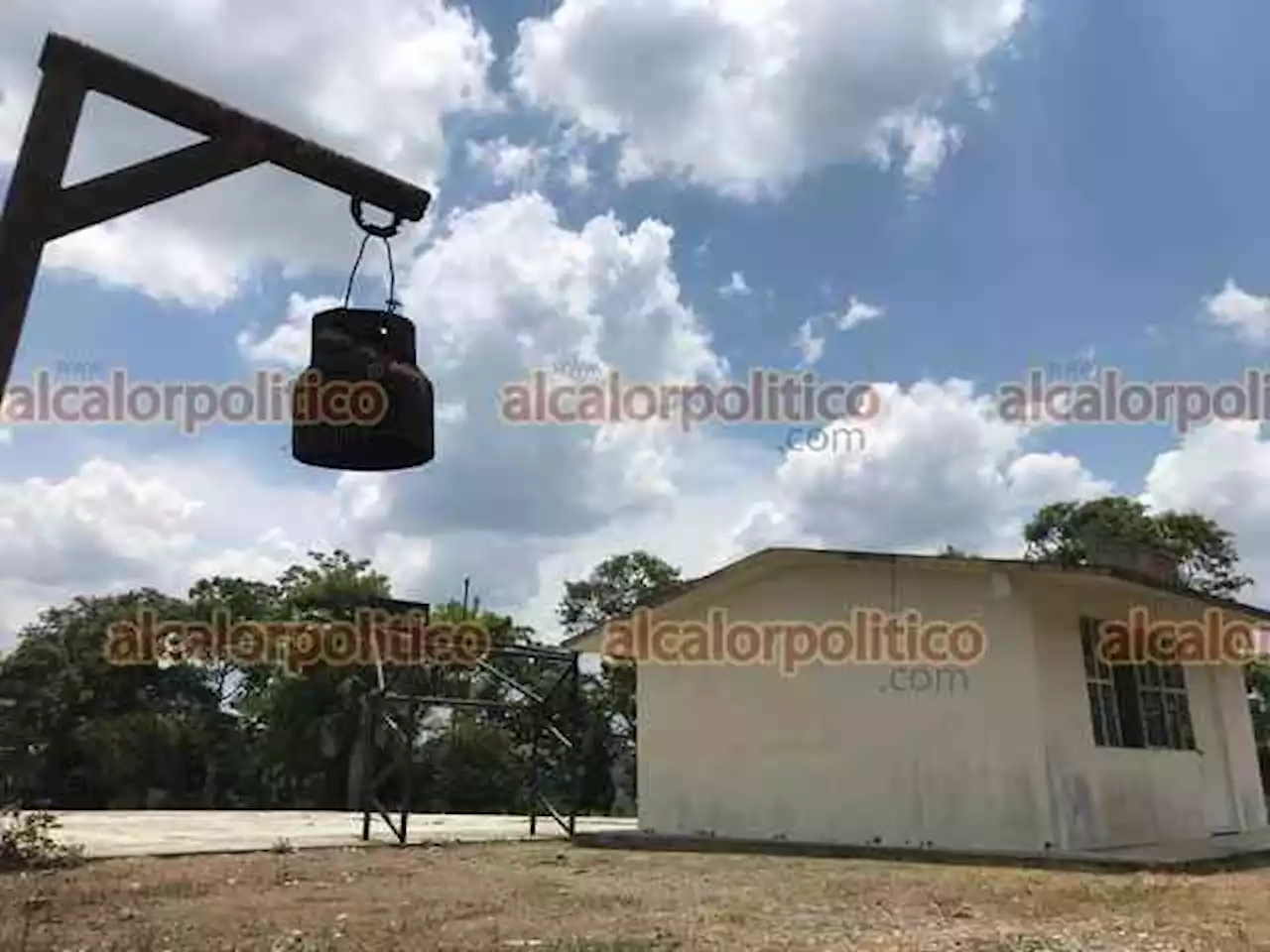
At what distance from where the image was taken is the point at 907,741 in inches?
560

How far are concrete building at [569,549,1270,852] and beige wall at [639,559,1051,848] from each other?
0.06 feet

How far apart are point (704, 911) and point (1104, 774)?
26.2 ft

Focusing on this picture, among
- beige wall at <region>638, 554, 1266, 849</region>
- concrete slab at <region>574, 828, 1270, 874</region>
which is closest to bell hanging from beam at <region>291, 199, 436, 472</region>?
concrete slab at <region>574, 828, 1270, 874</region>

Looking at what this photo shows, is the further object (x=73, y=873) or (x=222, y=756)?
(x=222, y=756)

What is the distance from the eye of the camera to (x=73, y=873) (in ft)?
34.0

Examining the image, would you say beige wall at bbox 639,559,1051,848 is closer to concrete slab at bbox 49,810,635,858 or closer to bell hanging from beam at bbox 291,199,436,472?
concrete slab at bbox 49,810,635,858

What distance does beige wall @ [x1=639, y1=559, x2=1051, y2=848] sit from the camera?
13578 millimetres

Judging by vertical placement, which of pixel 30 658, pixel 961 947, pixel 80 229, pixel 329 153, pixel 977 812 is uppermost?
pixel 30 658

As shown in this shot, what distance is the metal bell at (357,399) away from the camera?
12.5 ft

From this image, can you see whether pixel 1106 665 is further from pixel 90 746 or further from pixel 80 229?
pixel 90 746

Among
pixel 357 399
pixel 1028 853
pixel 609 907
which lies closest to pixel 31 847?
pixel 609 907

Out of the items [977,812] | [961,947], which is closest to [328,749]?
[977,812]

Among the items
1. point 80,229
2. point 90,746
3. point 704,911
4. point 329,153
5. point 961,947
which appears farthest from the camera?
point 90,746

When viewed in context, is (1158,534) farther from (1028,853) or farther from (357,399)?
(357,399)
